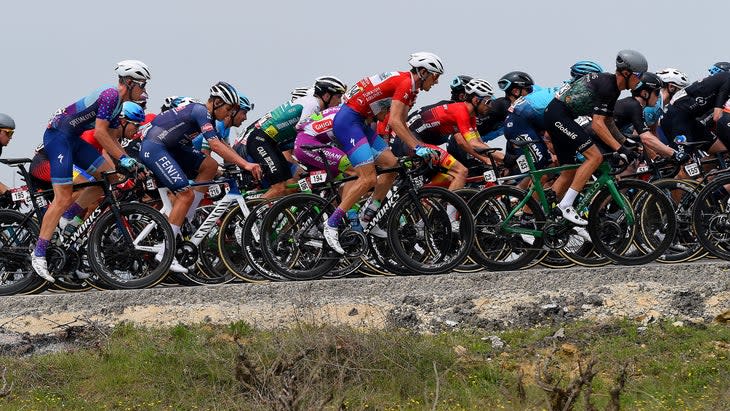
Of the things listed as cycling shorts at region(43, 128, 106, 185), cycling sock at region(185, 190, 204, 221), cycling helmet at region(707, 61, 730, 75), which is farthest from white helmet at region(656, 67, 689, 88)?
cycling shorts at region(43, 128, 106, 185)

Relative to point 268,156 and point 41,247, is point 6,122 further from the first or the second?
point 268,156

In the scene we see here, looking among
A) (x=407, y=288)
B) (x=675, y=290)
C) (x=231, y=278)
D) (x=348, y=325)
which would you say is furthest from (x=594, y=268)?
(x=231, y=278)

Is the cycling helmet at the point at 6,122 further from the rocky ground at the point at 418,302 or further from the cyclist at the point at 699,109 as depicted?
the cyclist at the point at 699,109

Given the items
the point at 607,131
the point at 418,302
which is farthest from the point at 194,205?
the point at 607,131

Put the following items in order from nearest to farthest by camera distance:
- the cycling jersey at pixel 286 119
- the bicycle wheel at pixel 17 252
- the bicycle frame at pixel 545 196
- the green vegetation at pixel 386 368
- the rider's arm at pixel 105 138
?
the green vegetation at pixel 386 368 < the bicycle frame at pixel 545 196 < the rider's arm at pixel 105 138 < the bicycle wheel at pixel 17 252 < the cycling jersey at pixel 286 119

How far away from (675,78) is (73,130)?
6.88 m

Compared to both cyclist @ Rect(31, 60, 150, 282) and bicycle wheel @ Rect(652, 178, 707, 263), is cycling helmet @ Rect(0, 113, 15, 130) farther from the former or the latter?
bicycle wheel @ Rect(652, 178, 707, 263)

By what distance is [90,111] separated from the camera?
475 inches

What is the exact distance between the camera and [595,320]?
32.4ft

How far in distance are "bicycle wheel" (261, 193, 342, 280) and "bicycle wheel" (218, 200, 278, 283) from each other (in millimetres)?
119

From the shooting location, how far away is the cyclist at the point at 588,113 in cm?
1165

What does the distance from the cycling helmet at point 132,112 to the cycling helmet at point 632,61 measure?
5011 millimetres

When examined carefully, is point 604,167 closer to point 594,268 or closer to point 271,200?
point 594,268

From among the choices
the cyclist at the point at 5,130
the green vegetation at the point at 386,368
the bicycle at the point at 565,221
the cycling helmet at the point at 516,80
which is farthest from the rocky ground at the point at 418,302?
the cycling helmet at the point at 516,80
